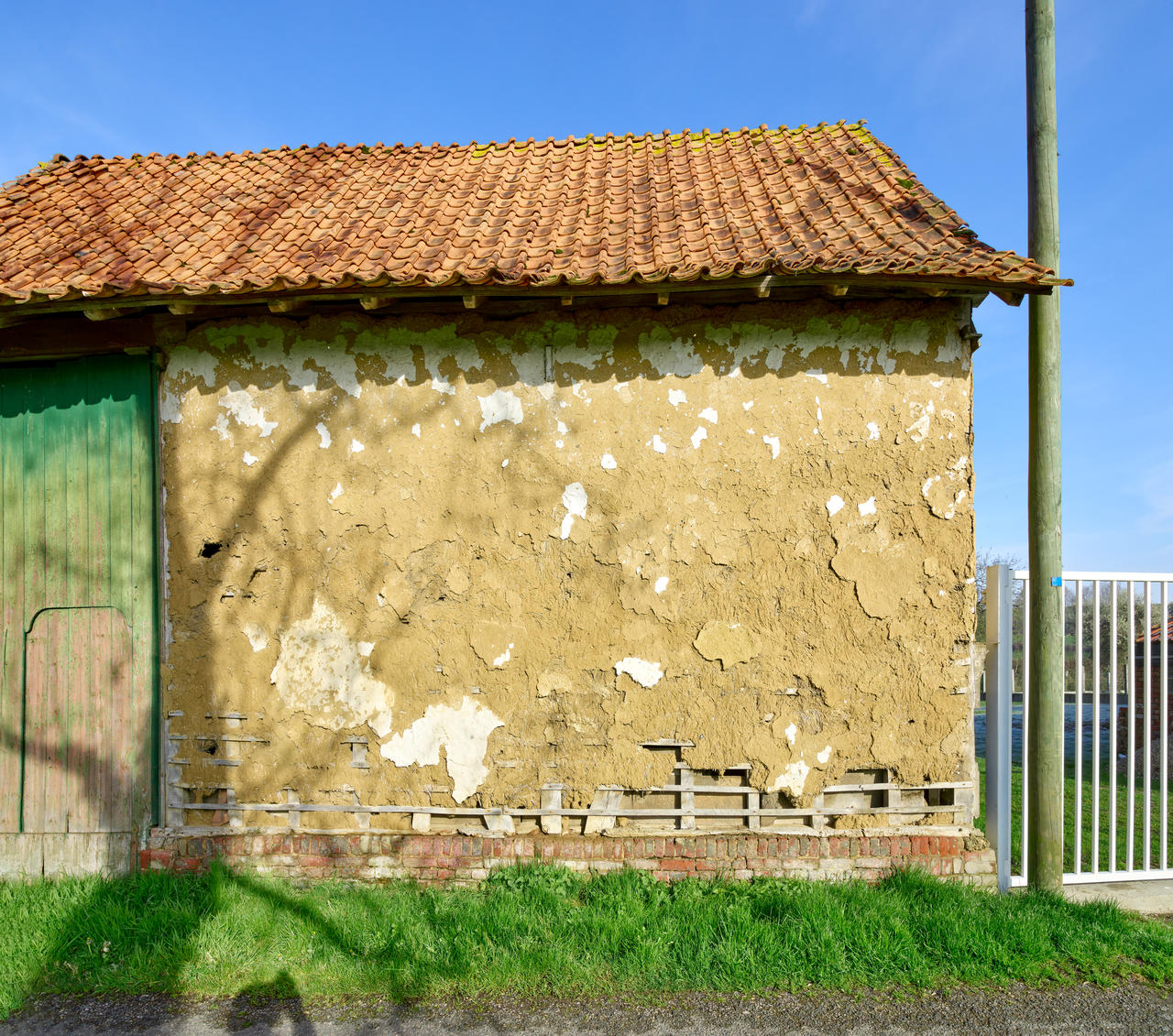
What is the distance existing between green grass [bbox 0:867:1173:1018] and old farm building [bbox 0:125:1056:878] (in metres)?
0.29

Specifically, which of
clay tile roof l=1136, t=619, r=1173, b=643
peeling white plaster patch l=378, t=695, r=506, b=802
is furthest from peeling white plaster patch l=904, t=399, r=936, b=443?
peeling white plaster patch l=378, t=695, r=506, b=802

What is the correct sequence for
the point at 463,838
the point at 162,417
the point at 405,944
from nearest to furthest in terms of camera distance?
1. the point at 405,944
2. the point at 463,838
3. the point at 162,417

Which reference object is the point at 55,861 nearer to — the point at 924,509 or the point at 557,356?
the point at 557,356

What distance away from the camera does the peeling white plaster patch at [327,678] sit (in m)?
4.18

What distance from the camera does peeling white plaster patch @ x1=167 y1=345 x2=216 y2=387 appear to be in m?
4.39

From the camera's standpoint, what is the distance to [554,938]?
3.40 meters

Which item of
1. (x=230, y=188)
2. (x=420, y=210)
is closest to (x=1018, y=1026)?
(x=420, y=210)

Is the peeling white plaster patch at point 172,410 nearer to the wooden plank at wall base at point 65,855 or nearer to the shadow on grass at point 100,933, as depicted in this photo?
the wooden plank at wall base at point 65,855

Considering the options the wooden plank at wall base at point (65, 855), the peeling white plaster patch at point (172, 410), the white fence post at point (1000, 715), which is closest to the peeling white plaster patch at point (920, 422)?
the white fence post at point (1000, 715)

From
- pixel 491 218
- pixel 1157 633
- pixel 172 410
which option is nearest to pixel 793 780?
pixel 1157 633

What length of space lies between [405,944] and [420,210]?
188 inches

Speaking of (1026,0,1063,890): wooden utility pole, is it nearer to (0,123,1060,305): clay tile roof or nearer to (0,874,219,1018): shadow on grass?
(0,123,1060,305): clay tile roof

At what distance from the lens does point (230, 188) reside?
5730 mm

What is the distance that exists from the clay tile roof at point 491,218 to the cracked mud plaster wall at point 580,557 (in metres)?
0.38
